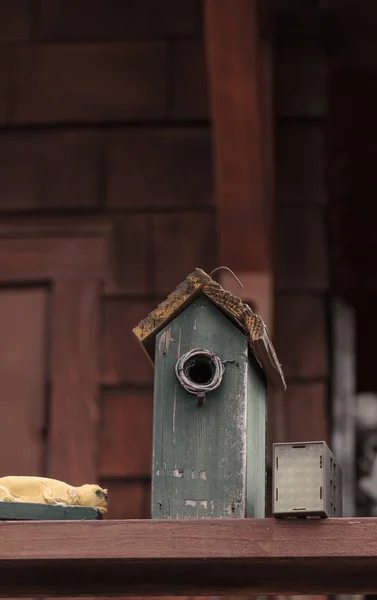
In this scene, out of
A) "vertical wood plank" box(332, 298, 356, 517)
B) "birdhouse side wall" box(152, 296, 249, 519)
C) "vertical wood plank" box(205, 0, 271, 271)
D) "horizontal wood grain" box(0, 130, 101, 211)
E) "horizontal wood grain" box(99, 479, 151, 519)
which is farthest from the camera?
"horizontal wood grain" box(0, 130, 101, 211)

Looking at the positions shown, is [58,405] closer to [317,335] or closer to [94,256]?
[94,256]

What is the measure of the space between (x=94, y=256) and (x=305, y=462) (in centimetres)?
175

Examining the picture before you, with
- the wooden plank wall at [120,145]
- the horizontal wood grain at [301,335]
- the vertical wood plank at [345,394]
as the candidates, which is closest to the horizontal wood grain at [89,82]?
the wooden plank wall at [120,145]

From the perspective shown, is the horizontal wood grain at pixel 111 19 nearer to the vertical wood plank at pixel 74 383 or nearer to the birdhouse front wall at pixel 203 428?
the vertical wood plank at pixel 74 383

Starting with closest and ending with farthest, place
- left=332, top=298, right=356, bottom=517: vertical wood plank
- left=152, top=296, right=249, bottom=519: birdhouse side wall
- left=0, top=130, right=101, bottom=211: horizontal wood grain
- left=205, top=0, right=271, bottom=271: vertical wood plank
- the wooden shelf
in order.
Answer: the wooden shelf, left=152, top=296, right=249, bottom=519: birdhouse side wall, left=205, top=0, right=271, bottom=271: vertical wood plank, left=332, top=298, right=356, bottom=517: vertical wood plank, left=0, top=130, right=101, bottom=211: horizontal wood grain

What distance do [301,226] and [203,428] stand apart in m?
1.66

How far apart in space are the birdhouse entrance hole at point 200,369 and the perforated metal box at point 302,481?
0.19 meters

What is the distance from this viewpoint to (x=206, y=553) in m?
1.85

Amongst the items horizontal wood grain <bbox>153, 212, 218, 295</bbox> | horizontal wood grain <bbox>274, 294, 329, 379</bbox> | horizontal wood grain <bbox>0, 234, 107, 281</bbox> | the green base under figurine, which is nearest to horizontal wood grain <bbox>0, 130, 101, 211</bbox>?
horizontal wood grain <bbox>0, 234, 107, 281</bbox>

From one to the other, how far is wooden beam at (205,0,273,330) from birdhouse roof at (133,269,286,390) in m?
1.12

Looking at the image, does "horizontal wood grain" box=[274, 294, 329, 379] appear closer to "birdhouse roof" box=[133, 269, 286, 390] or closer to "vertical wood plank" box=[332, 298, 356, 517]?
"vertical wood plank" box=[332, 298, 356, 517]

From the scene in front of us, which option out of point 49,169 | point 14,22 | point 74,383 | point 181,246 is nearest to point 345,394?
point 181,246

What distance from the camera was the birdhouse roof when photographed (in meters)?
2.06

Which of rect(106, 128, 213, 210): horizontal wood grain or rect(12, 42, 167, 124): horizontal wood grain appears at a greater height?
rect(12, 42, 167, 124): horizontal wood grain
